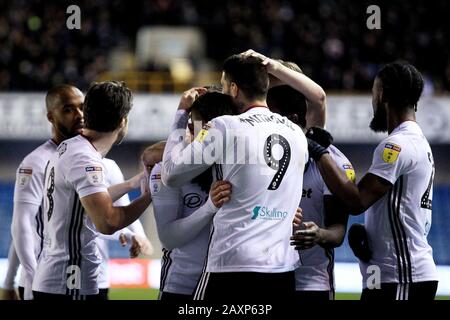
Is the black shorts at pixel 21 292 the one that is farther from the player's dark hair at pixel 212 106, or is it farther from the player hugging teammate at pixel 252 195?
the player's dark hair at pixel 212 106

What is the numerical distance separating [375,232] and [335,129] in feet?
43.1

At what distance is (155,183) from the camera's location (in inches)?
203

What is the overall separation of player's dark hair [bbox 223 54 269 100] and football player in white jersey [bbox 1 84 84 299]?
72.3 inches

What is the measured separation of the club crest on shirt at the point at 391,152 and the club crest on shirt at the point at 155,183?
1.39 meters

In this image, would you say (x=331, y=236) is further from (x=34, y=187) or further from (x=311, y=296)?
(x=34, y=187)

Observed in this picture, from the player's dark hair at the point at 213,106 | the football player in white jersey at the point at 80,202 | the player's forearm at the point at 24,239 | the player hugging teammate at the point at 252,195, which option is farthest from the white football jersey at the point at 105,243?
the player's dark hair at the point at 213,106

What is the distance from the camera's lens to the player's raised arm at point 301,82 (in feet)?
17.4

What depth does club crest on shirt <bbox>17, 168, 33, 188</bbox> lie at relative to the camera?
630 centimetres

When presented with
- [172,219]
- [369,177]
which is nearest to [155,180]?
[172,219]

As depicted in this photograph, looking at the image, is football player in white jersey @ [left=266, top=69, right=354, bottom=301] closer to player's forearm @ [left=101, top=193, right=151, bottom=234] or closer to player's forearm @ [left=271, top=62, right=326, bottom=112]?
player's forearm @ [left=271, top=62, right=326, bottom=112]

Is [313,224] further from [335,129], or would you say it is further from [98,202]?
[335,129]

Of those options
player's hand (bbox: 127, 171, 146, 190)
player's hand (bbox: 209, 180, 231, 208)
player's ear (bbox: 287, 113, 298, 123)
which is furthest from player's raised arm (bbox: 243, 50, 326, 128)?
player's hand (bbox: 127, 171, 146, 190)

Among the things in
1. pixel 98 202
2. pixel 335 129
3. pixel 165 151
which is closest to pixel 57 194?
Result: pixel 98 202
